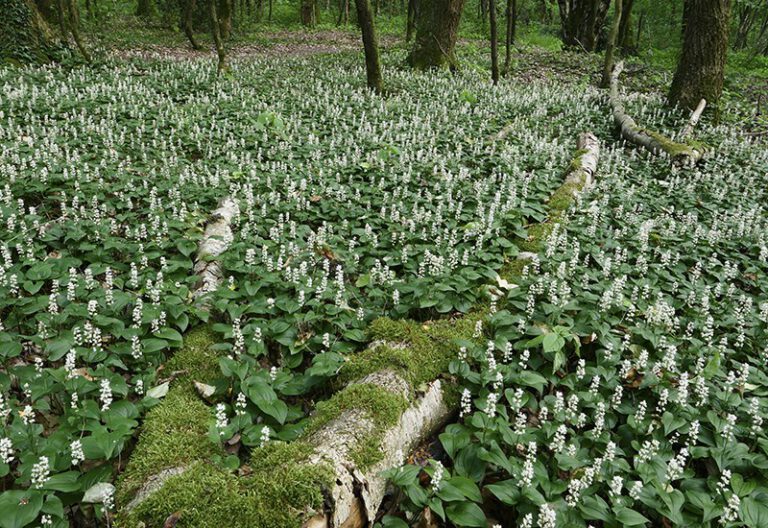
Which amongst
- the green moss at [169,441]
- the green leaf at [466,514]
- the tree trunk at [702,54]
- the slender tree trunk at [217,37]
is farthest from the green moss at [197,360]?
the tree trunk at [702,54]

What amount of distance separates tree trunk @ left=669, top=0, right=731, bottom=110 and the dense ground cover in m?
3.57

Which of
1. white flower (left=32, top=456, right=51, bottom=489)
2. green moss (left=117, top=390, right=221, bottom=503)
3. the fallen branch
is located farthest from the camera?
the fallen branch

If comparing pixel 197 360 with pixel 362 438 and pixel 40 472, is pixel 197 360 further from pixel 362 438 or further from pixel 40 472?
pixel 362 438

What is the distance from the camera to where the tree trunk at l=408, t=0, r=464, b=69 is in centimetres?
1792

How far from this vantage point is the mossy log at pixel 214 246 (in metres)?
4.97

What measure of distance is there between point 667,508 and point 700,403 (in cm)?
107

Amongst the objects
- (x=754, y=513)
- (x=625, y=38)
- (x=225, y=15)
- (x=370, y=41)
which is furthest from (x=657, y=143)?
(x=625, y=38)

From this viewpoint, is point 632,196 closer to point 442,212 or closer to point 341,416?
point 442,212

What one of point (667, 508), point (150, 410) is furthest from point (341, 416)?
point (667, 508)

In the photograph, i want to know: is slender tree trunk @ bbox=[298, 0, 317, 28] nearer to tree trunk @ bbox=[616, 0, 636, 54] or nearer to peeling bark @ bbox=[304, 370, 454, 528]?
tree trunk @ bbox=[616, 0, 636, 54]

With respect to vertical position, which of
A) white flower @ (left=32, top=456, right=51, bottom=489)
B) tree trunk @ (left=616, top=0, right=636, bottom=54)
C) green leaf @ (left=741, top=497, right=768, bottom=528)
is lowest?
green leaf @ (left=741, top=497, right=768, bottom=528)

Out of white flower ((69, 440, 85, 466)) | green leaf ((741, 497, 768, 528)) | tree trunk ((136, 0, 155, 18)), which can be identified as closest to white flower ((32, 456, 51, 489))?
white flower ((69, 440, 85, 466))

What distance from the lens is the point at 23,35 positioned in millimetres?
14852

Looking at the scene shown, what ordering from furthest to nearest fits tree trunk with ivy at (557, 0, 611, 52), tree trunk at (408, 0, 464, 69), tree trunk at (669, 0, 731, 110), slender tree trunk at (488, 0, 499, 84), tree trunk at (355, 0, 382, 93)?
tree trunk with ivy at (557, 0, 611, 52) < tree trunk at (408, 0, 464, 69) < slender tree trunk at (488, 0, 499, 84) < tree trunk at (355, 0, 382, 93) < tree trunk at (669, 0, 731, 110)
